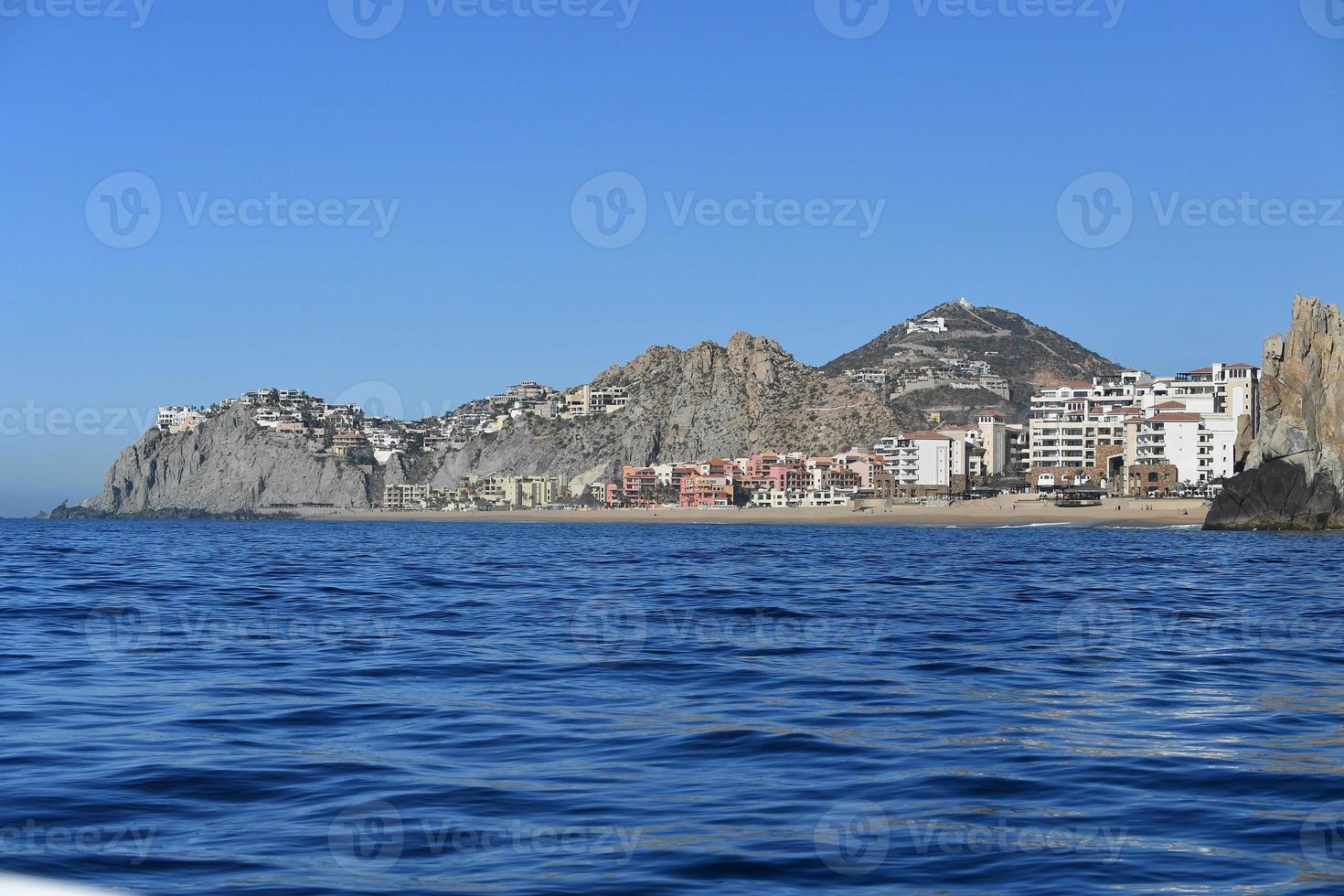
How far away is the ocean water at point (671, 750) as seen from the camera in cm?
884

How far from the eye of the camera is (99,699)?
1555cm

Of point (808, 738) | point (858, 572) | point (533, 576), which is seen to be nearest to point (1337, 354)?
point (858, 572)

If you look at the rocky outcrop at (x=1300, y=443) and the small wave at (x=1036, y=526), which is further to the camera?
the small wave at (x=1036, y=526)

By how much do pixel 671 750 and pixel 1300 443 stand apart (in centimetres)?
11368

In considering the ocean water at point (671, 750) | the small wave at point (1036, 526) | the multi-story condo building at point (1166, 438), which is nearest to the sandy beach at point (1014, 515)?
the small wave at point (1036, 526)

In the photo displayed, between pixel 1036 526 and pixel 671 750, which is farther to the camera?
pixel 1036 526

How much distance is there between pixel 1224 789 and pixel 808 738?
12.7 ft

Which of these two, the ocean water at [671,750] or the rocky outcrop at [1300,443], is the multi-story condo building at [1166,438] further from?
the ocean water at [671,750]

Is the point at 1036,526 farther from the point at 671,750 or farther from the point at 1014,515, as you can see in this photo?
the point at 671,750

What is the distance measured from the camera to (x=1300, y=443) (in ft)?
373

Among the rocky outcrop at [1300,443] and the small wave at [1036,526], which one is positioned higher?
the rocky outcrop at [1300,443]

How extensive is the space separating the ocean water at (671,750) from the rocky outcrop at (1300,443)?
90474mm

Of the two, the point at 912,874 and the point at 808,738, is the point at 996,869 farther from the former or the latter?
the point at 808,738

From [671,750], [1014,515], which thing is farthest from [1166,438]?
[671,750]
